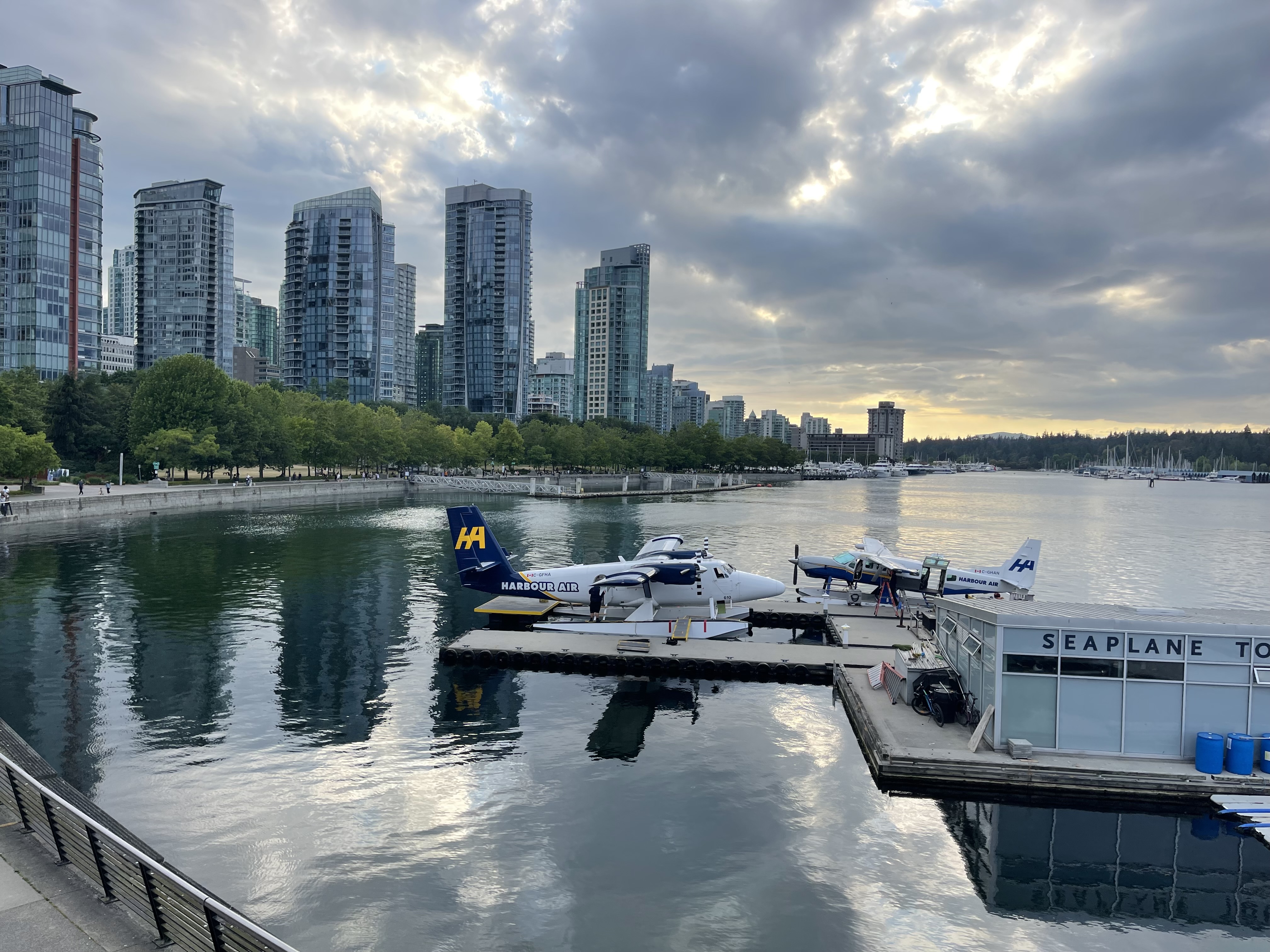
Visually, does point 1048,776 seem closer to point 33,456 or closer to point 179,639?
point 179,639

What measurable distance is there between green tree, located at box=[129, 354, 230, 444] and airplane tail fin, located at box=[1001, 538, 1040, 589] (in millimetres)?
95459

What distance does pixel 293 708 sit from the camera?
22625 millimetres

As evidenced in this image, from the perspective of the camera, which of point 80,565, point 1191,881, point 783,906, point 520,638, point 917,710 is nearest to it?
point 783,906

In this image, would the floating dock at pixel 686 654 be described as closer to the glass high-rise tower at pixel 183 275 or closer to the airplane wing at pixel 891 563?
the airplane wing at pixel 891 563

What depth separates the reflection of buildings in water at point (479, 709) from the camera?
67.8ft

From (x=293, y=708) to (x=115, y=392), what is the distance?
102 meters

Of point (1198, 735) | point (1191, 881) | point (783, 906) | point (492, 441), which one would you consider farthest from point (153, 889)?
point (492, 441)

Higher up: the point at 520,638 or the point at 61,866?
the point at 61,866

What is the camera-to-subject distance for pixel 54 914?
27.0 feet

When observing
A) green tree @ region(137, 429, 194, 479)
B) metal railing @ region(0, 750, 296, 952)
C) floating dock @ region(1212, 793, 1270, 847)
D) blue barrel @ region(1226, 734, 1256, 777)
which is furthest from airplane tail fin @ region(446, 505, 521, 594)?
green tree @ region(137, 429, 194, 479)

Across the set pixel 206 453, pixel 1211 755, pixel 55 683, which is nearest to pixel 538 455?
pixel 206 453

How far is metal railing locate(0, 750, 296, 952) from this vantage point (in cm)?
716

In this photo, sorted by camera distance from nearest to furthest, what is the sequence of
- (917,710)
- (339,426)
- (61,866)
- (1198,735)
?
(61,866) → (1198,735) → (917,710) → (339,426)

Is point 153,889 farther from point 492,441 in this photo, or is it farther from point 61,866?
point 492,441
